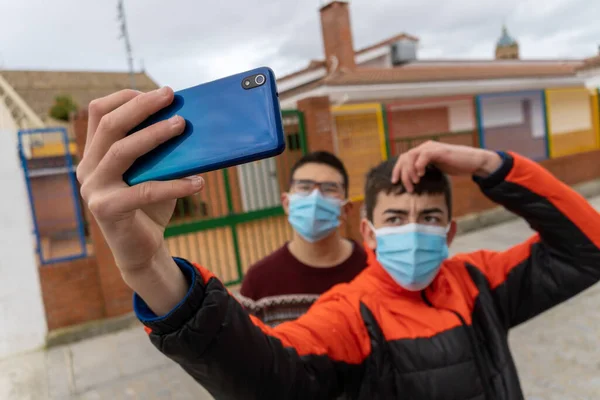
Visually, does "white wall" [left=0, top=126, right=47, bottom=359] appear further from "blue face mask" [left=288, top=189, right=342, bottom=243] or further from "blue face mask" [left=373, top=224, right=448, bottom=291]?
"blue face mask" [left=373, top=224, right=448, bottom=291]

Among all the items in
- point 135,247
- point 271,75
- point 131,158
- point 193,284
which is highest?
point 271,75

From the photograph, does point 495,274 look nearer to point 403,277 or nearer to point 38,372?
point 403,277

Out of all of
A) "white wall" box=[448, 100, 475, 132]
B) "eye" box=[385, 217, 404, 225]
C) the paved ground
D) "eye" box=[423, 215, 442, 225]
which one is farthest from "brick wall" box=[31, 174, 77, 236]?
"white wall" box=[448, 100, 475, 132]

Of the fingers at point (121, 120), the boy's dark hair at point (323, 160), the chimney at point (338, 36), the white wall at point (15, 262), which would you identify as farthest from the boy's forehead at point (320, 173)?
the chimney at point (338, 36)

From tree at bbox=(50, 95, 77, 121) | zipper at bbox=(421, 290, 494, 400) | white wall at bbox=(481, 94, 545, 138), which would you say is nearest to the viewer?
zipper at bbox=(421, 290, 494, 400)

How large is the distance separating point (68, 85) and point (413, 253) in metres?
34.2

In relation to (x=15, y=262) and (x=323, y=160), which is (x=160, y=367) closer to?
(x=15, y=262)

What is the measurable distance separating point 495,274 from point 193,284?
112 centimetres

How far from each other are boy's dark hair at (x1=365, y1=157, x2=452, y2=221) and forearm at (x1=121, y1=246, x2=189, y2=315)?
0.87 metres

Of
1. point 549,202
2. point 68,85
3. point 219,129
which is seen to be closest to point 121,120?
point 219,129

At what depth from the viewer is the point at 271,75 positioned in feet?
2.50

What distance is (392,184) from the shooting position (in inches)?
58.9

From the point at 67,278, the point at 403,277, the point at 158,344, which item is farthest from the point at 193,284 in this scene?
the point at 67,278

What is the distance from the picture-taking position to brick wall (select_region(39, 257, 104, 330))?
4.41 metres
